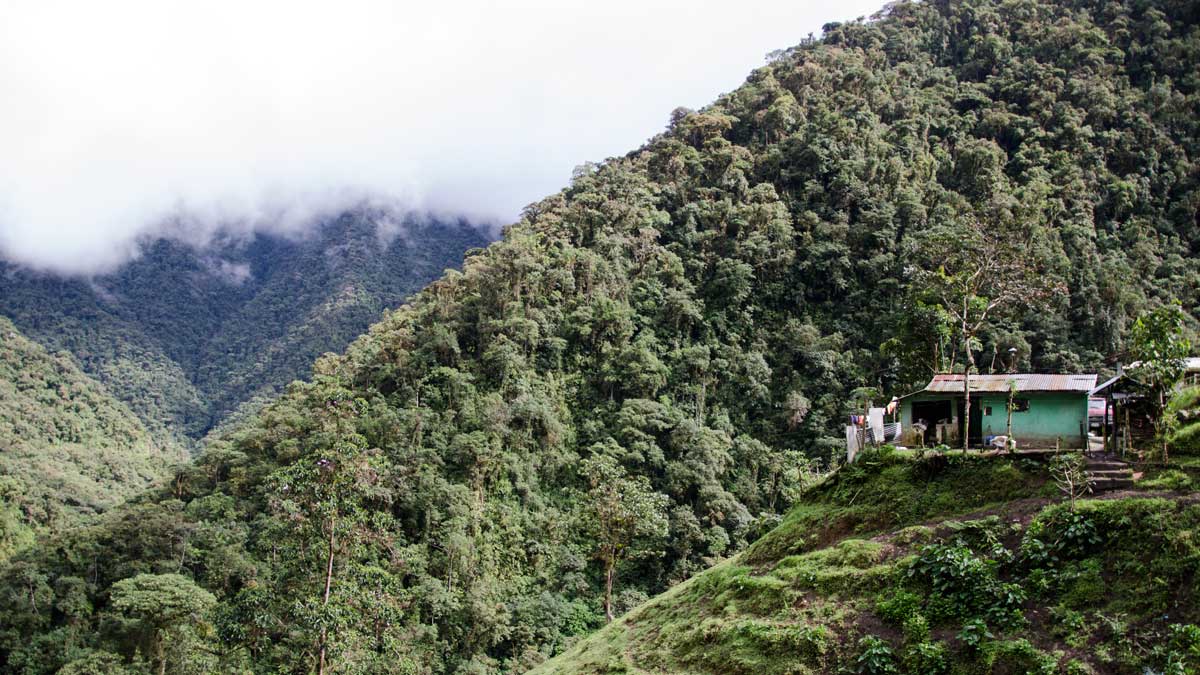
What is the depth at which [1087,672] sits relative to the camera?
1250 centimetres

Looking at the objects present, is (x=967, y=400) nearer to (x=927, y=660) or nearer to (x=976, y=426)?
(x=976, y=426)

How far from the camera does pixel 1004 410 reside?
21.2m

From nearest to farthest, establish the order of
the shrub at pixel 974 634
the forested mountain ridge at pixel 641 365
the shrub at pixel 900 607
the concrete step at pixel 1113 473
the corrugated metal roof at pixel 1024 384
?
the shrub at pixel 974 634 < the shrub at pixel 900 607 < the concrete step at pixel 1113 473 < the corrugated metal roof at pixel 1024 384 < the forested mountain ridge at pixel 641 365

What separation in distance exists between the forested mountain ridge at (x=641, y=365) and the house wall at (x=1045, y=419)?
2912mm

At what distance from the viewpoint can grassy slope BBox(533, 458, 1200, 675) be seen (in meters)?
13.2

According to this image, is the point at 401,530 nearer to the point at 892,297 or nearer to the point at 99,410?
the point at 892,297

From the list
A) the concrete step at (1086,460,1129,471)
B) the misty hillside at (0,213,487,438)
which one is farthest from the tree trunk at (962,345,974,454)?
the misty hillside at (0,213,487,438)

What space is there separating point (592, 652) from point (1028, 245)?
3630 centimetres

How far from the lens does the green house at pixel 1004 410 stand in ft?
66.7

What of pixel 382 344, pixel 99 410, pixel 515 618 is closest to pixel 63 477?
pixel 99 410

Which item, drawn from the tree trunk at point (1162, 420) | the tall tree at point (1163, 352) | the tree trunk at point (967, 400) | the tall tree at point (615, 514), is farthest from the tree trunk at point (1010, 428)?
the tall tree at point (615, 514)

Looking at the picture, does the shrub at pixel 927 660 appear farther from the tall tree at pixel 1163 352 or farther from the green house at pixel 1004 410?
the green house at pixel 1004 410

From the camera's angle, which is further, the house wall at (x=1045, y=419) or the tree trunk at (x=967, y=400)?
the house wall at (x=1045, y=419)

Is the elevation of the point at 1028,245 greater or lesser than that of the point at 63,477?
greater
